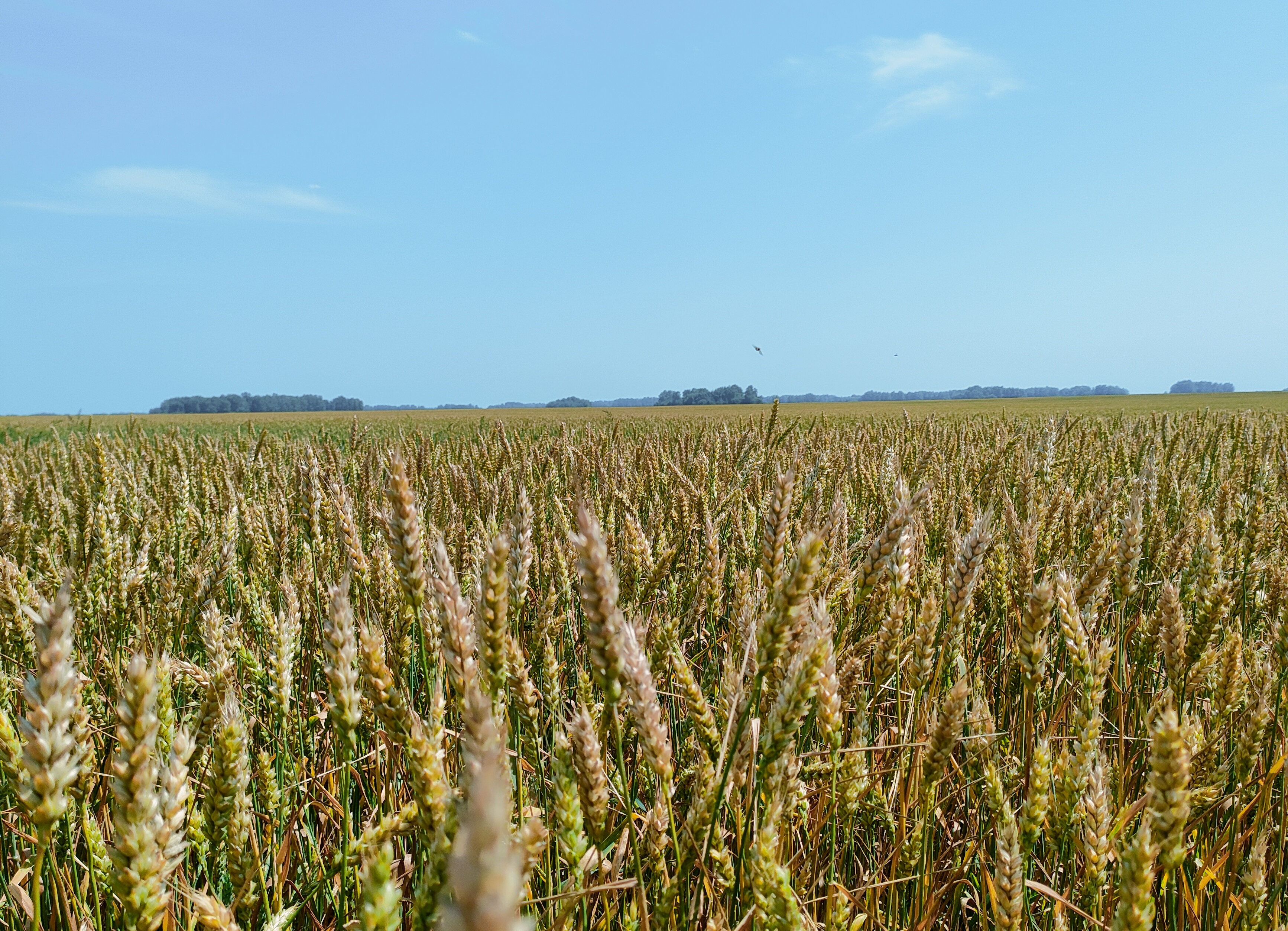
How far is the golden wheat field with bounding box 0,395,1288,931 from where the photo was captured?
3.14ft

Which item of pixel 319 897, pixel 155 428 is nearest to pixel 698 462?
pixel 319 897

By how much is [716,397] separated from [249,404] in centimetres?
8554

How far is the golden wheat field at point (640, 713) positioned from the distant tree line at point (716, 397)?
364 ft

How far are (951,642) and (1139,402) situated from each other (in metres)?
54.5

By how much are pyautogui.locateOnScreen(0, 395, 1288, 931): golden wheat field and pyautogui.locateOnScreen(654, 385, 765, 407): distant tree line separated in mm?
111079

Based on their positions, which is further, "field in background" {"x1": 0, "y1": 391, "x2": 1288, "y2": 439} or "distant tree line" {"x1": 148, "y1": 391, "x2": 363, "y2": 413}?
"distant tree line" {"x1": 148, "y1": 391, "x2": 363, "y2": 413}

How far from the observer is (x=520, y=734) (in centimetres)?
177

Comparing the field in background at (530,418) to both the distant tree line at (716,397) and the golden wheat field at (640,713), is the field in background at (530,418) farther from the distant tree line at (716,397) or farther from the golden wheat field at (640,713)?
the distant tree line at (716,397)

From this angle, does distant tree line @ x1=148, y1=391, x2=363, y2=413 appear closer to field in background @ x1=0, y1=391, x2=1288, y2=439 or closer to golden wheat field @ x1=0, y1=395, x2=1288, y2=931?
field in background @ x1=0, y1=391, x2=1288, y2=439

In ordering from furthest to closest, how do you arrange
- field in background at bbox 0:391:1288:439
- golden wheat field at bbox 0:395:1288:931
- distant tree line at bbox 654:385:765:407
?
distant tree line at bbox 654:385:765:407 < field in background at bbox 0:391:1288:439 < golden wheat field at bbox 0:395:1288:931

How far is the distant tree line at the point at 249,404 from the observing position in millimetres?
129375

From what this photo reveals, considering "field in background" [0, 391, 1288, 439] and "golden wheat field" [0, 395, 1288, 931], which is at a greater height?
"field in background" [0, 391, 1288, 439]

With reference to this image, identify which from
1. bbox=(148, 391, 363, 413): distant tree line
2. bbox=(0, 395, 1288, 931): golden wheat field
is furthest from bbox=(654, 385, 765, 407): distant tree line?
bbox=(0, 395, 1288, 931): golden wheat field

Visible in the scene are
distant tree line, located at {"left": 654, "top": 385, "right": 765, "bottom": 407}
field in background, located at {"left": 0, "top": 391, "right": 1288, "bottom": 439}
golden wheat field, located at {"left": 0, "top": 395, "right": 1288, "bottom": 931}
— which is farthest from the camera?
distant tree line, located at {"left": 654, "top": 385, "right": 765, "bottom": 407}
